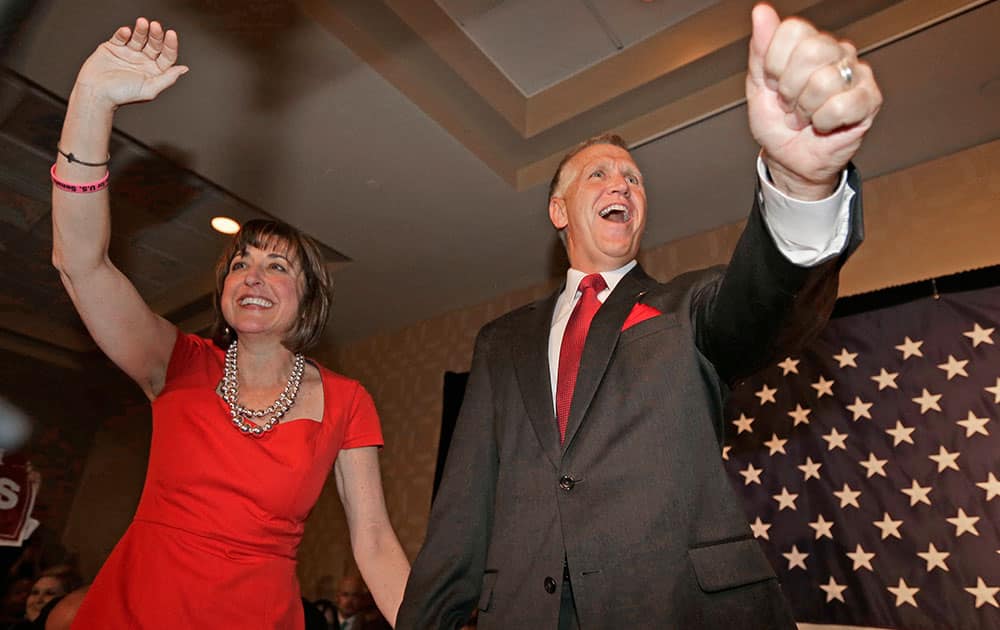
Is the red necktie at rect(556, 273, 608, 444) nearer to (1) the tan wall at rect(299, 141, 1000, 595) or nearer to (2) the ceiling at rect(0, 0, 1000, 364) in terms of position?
(2) the ceiling at rect(0, 0, 1000, 364)

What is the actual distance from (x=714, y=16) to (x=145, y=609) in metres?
2.70

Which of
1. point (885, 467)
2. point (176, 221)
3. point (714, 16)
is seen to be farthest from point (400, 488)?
point (714, 16)

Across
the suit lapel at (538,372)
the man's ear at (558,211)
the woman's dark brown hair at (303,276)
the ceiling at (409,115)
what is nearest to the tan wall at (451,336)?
the ceiling at (409,115)

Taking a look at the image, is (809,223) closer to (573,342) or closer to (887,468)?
(573,342)

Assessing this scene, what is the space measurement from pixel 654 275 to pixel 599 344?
8.72 feet

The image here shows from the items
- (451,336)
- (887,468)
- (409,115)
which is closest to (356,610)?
(451,336)

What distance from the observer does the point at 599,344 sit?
44.3 inches

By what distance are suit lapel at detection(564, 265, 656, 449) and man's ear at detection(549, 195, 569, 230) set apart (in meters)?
0.41

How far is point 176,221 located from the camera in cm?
359

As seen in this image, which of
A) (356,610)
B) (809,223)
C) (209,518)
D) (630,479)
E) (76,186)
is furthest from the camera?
(356,610)

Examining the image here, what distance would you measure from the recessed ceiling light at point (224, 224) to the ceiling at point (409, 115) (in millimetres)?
60

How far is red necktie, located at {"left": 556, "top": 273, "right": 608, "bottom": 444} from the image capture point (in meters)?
1.13

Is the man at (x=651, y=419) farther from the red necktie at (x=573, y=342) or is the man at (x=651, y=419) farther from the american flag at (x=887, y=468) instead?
the american flag at (x=887, y=468)

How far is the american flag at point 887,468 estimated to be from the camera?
7.80 feet
